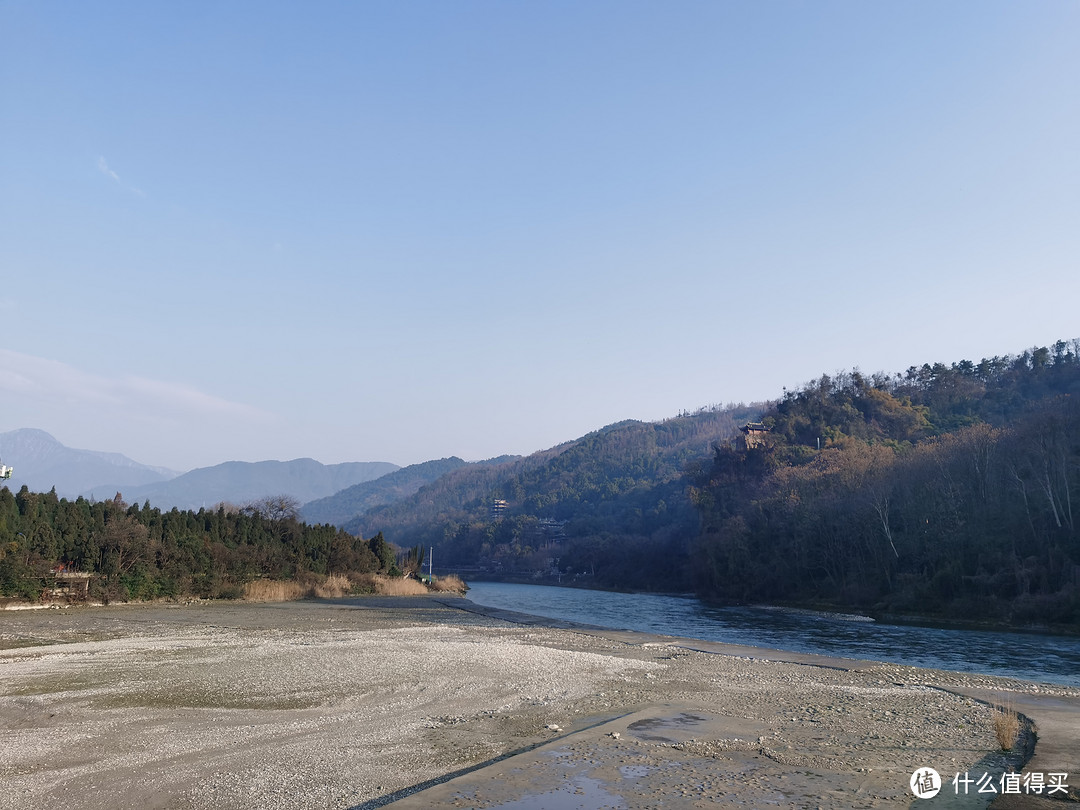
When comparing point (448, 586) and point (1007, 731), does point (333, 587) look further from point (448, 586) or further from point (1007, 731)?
point (1007, 731)

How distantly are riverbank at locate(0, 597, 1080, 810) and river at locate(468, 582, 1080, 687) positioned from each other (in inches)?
275

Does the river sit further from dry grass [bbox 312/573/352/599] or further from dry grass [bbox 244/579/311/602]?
dry grass [bbox 244/579/311/602]

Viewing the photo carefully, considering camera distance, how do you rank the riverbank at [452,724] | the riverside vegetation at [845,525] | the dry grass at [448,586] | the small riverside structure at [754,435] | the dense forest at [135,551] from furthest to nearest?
the small riverside structure at [754,435] → the dry grass at [448,586] → the riverside vegetation at [845,525] → the dense forest at [135,551] → the riverbank at [452,724]

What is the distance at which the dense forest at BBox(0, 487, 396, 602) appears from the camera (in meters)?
45.4

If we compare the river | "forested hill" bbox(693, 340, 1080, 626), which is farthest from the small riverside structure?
the river

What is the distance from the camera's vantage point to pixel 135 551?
171ft

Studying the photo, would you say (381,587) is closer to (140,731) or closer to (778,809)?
(140,731)

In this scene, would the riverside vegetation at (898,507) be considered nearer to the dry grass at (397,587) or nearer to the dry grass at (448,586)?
the dry grass at (448,586)

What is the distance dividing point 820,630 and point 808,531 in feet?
95.9

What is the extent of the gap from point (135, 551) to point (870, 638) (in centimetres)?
5002

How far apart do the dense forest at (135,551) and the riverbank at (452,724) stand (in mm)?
19523

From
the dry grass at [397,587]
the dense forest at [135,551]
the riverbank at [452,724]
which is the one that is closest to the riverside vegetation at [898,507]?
the dry grass at [397,587]

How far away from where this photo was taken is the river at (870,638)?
103 feet

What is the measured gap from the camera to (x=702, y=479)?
12612cm
